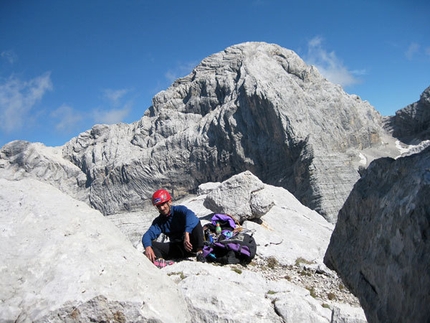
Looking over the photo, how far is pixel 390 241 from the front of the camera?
10.2 feet

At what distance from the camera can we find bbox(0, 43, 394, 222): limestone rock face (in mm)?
53500

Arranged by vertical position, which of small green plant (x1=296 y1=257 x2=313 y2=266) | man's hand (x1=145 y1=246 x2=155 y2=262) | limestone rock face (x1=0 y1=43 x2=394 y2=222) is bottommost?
man's hand (x1=145 y1=246 x2=155 y2=262)

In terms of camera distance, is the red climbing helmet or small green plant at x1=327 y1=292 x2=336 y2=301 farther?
the red climbing helmet

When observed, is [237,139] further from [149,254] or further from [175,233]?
[149,254]

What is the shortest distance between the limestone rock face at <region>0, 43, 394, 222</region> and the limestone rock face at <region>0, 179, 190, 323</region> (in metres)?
44.5

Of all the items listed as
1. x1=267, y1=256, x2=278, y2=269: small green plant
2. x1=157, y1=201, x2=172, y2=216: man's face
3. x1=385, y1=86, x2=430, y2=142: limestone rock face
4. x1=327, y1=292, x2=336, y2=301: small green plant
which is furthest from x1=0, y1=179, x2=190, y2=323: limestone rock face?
x1=385, y1=86, x2=430, y2=142: limestone rock face

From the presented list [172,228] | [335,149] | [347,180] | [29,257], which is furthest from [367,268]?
[335,149]

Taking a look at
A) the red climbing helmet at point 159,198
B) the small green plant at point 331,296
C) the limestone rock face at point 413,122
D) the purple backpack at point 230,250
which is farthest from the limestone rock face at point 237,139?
the red climbing helmet at point 159,198

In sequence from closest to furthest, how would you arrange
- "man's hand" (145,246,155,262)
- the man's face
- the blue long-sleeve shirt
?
1. "man's hand" (145,246,155,262)
2. the man's face
3. the blue long-sleeve shirt

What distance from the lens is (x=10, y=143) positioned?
81625 millimetres

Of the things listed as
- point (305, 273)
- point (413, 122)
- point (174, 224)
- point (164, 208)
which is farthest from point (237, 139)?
point (164, 208)

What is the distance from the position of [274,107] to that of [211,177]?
56.3ft

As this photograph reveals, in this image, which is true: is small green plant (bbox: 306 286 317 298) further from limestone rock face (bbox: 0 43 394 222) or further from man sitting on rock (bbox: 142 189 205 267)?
limestone rock face (bbox: 0 43 394 222)

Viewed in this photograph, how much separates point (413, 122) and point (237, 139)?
107ft
